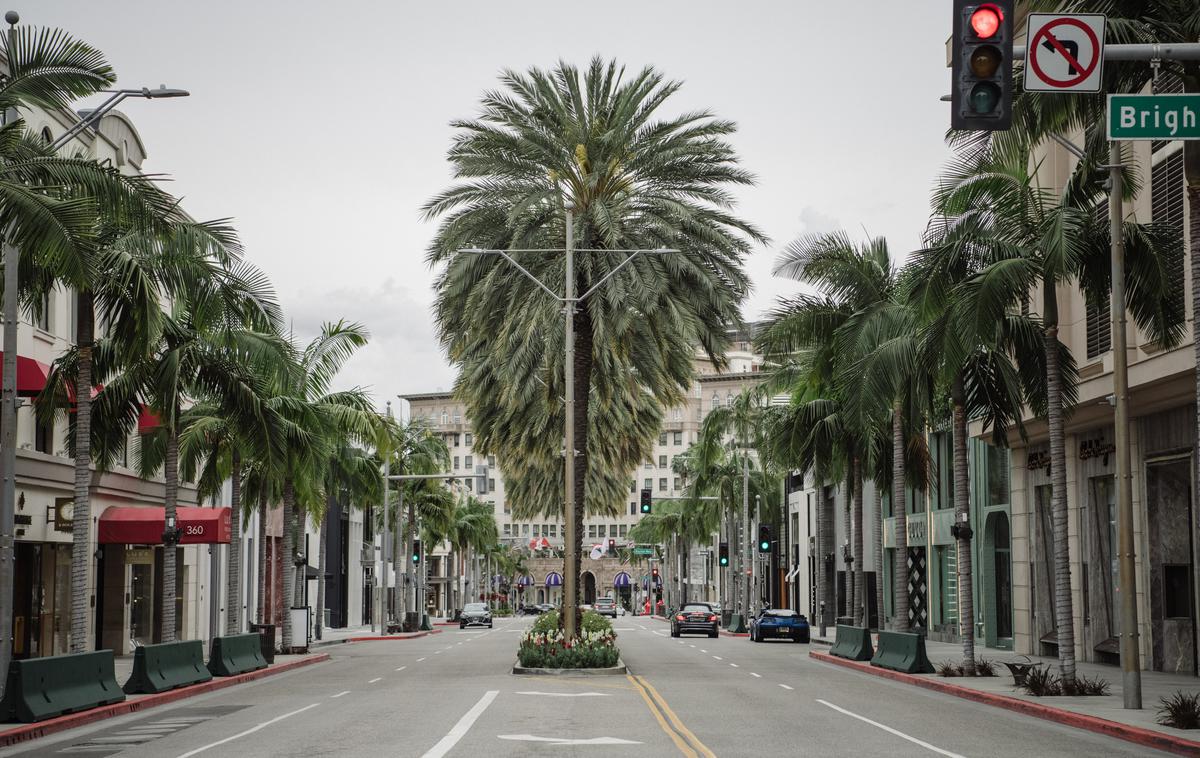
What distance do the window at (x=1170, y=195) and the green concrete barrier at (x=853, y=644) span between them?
12832mm

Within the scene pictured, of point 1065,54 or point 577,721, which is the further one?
point 577,721

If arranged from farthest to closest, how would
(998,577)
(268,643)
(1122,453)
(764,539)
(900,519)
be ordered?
(764,539), (998,577), (268,643), (900,519), (1122,453)

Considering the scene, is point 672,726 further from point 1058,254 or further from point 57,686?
point 1058,254

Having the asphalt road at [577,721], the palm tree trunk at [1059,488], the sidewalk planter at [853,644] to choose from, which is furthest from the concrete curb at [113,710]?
the palm tree trunk at [1059,488]

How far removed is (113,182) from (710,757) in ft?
38.4

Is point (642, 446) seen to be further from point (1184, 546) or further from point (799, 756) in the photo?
point (799, 756)

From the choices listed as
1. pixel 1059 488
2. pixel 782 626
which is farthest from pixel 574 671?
pixel 782 626

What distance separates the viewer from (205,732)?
18.3 metres

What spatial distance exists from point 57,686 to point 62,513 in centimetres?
1670

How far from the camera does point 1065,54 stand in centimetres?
1238

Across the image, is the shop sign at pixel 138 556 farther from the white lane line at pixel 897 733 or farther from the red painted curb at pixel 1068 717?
the white lane line at pixel 897 733

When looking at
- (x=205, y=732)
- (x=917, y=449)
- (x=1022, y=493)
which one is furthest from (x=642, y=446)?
(x=205, y=732)

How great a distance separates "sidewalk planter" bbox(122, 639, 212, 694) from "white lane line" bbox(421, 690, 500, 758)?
632cm

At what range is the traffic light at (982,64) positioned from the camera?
10.6 metres
